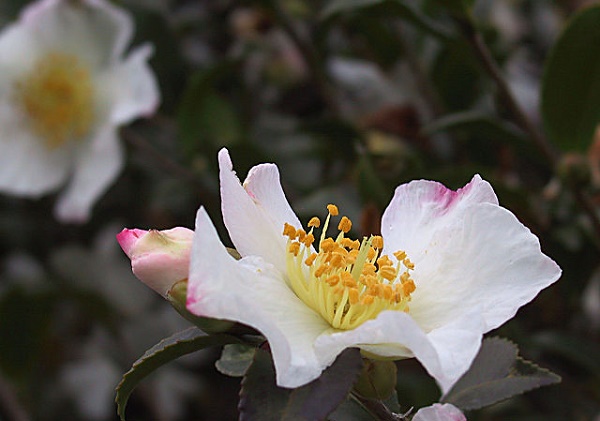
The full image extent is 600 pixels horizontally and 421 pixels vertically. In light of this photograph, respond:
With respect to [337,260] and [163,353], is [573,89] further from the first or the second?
[163,353]

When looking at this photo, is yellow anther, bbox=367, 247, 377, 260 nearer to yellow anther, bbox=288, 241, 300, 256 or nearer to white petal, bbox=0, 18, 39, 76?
yellow anther, bbox=288, 241, 300, 256

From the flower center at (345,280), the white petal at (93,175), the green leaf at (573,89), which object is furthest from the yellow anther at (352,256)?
the white petal at (93,175)

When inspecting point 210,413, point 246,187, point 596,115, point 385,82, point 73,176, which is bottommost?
point 210,413

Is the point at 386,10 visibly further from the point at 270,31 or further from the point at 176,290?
the point at 270,31

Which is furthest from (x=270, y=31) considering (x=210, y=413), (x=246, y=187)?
(x=246, y=187)

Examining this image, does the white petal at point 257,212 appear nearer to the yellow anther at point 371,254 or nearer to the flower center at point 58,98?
the yellow anther at point 371,254

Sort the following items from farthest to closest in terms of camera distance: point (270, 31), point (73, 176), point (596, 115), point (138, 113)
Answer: point (270, 31) < point (73, 176) < point (138, 113) < point (596, 115)
